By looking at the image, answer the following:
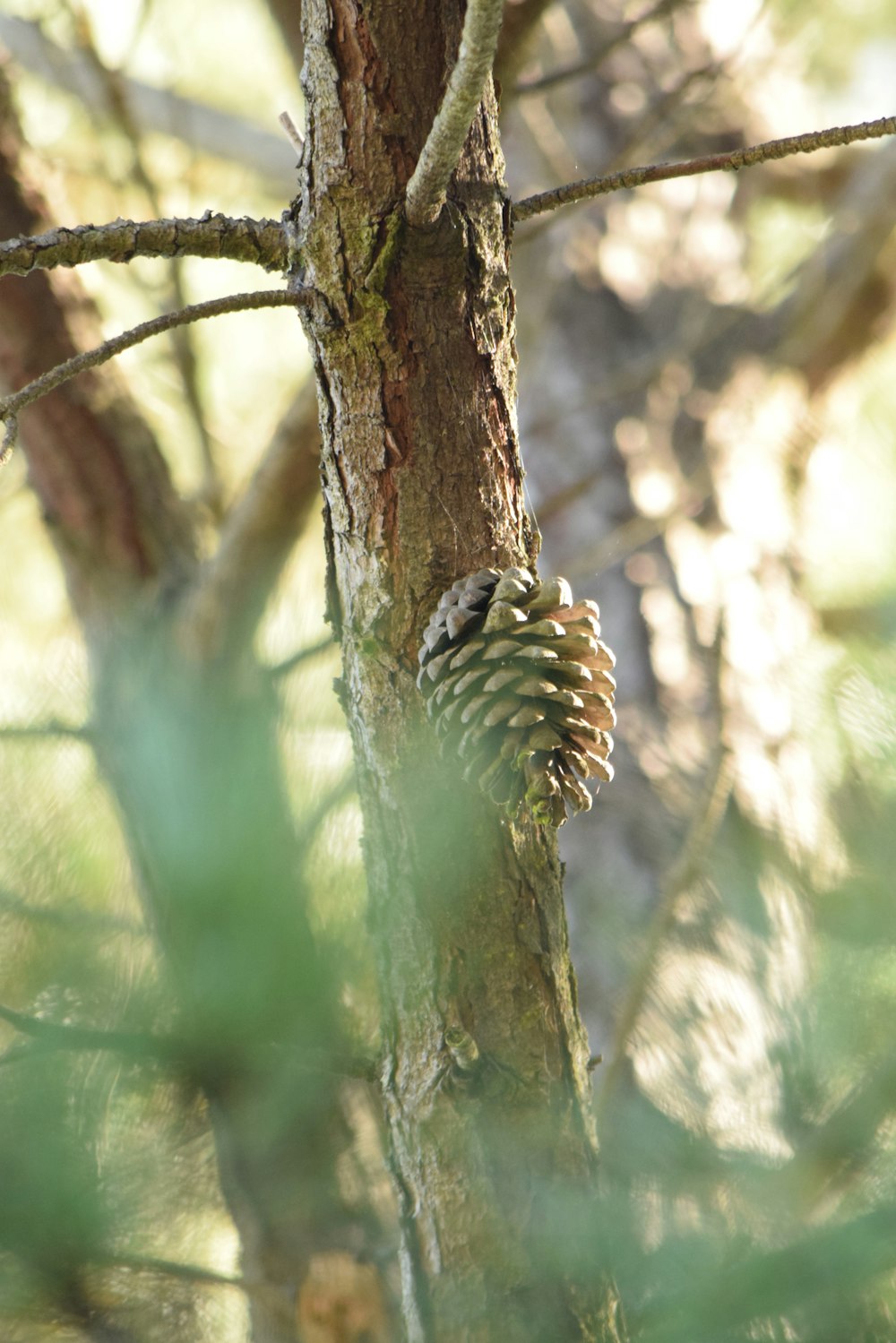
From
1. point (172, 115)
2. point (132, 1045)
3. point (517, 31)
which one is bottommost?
point (132, 1045)

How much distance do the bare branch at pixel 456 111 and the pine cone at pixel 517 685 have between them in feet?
0.67

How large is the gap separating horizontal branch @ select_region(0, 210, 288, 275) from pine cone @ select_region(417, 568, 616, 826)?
0.23m

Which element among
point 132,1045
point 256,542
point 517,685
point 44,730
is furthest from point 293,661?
point 517,685

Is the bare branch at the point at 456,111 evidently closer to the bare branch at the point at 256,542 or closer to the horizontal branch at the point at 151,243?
the horizontal branch at the point at 151,243

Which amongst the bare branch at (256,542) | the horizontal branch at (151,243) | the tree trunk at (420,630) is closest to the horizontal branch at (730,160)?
the tree trunk at (420,630)

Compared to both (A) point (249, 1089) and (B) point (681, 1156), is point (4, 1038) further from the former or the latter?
(B) point (681, 1156)

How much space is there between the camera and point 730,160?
0.60 m

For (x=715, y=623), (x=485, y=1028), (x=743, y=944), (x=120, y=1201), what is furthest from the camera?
(x=715, y=623)

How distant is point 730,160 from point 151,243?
321mm

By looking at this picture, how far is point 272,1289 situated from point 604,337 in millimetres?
1815

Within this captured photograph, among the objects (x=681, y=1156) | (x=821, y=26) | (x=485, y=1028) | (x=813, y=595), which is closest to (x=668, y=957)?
(x=681, y=1156)

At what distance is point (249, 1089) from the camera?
847mm

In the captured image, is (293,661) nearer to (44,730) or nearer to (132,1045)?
Answer: (44,730)

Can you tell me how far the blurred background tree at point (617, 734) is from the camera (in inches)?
29.5
